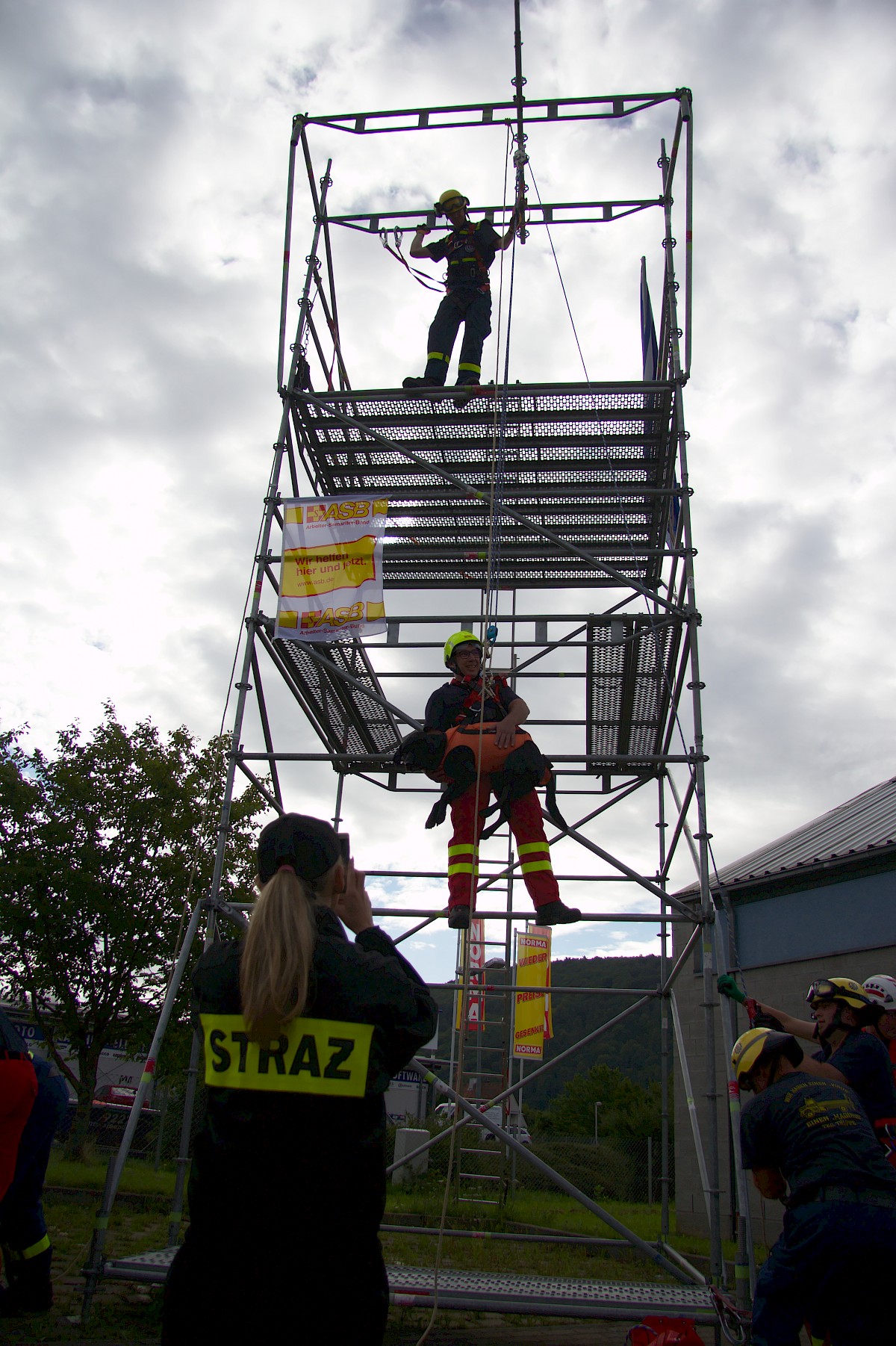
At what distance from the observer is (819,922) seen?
12148 mm

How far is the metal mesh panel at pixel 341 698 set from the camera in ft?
21.4

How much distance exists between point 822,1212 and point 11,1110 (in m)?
2.96


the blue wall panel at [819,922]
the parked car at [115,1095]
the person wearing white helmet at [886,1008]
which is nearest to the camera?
the person wearing white helmet at [886,1008]

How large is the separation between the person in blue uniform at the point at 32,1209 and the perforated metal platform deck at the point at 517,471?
13.8 feet

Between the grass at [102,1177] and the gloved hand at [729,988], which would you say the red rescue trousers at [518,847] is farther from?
the grass at [102,1177]

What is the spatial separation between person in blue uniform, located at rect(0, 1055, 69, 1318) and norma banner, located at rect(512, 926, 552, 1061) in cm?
751

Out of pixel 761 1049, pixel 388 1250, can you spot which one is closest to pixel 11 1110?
pixel 761 1049

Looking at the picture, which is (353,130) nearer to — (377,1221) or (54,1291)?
(377,1221)

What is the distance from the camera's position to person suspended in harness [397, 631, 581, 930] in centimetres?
497

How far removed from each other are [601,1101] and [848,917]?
4147 cm

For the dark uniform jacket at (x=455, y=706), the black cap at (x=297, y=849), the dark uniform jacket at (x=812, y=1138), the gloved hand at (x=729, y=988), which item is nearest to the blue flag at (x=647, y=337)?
the dark uniform jacket at (x=455, y=706)

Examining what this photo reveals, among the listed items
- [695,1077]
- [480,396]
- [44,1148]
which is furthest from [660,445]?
[695,1077]

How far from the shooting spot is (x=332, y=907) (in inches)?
81.4

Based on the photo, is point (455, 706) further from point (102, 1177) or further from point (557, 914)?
point (102, 1177)
